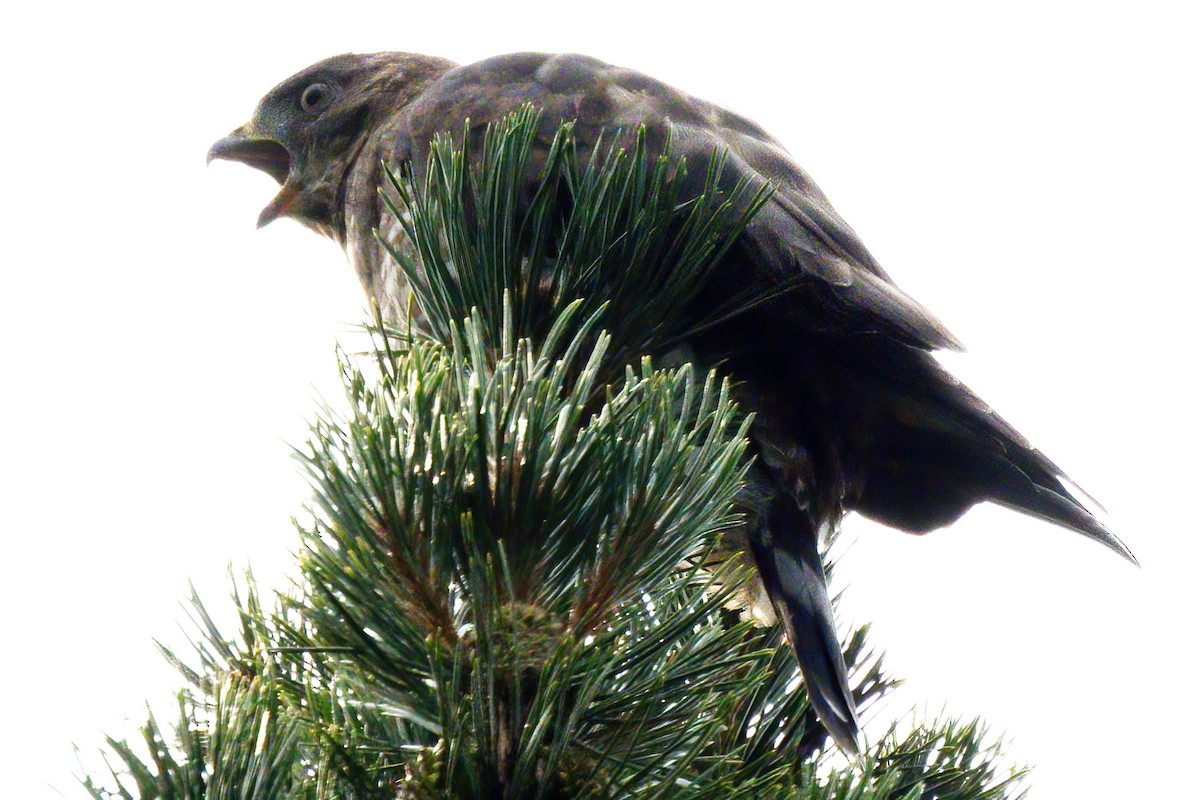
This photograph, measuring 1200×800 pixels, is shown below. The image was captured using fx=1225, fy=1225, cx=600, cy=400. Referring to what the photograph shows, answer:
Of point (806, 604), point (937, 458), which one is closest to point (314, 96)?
point (937, 458)

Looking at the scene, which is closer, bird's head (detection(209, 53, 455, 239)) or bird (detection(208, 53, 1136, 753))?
bird (detection(208, 53, 1136, 753))

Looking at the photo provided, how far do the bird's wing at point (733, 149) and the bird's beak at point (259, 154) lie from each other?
760 mm

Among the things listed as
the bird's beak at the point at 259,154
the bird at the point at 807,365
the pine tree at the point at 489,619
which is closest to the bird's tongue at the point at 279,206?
the bird's beak at the point at 259,154

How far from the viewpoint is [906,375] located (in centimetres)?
210

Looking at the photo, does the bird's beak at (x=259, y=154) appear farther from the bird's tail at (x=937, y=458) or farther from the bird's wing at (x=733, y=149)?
the bird's tail at (x=937, y=458)

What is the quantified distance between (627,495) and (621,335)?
475mm

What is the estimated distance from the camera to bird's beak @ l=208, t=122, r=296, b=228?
3.20 meters

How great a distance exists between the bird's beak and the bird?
68cm

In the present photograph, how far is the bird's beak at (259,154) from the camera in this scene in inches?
126

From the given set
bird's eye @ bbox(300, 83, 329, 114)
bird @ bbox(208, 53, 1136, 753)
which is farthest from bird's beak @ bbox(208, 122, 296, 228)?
bird @ bbox(208, 53, 1136, 753)

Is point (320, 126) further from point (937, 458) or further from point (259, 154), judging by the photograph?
point (937, 458)

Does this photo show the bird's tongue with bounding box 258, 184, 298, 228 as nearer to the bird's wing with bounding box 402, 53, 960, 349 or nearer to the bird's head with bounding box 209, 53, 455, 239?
the bird's head with bounding box 209, 53, 455, 239

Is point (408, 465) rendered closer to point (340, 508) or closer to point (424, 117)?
point (340, 508)

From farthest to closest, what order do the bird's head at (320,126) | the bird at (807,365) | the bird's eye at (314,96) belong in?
the bird's eye at (314,96) < the bird's head at (320,126) < the bird at (807,365)
